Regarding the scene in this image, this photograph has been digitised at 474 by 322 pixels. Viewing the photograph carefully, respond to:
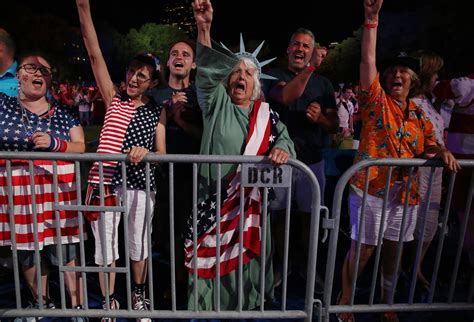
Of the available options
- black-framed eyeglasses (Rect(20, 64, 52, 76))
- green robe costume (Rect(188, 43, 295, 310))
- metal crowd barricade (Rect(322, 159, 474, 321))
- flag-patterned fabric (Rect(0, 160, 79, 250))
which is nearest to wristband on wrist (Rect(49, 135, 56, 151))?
flag-patterned fabric (Rect(0, 160, 79, 250))

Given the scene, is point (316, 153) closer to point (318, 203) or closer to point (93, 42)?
point (318, 203)

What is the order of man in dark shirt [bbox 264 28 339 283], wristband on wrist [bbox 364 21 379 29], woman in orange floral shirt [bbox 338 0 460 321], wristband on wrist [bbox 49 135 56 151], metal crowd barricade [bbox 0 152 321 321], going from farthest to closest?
man in dark shirt [bbox 264 28 339 283] → woman in orange floral shirt [bbox 338 0 460 321] → wristband on wrist [bbox 364 21 379 29] → wristband on wrist [bbox 49 135 56 151] → metal crowd barricade [bbox 0 152 321 321]

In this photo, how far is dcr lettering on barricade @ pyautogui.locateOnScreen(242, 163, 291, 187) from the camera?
8.55ft

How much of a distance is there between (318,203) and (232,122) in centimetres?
80

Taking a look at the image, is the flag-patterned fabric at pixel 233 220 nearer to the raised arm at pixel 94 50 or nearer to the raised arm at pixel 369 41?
the raised arm at pixel 369 41

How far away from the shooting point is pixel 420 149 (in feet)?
9.82

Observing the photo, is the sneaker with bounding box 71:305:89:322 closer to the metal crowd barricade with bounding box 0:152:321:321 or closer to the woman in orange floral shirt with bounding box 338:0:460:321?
the metal crowd barricade with bounding box 0:152:321:321

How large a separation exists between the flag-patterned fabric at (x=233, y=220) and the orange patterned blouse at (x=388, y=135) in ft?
2.30

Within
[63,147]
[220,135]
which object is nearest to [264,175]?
[220,135]

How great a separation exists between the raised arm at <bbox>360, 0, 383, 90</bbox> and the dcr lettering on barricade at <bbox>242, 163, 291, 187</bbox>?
0.87m

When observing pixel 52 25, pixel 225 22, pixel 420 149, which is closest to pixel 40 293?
pixel 420 149

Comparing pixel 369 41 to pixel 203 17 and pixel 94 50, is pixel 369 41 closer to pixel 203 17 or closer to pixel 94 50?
pixel 203 17

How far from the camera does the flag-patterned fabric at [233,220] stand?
9.33 ft

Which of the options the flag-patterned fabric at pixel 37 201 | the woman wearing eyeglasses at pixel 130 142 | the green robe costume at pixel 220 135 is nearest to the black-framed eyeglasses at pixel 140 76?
the woman wearing eyeglasses at pixel 130 142
